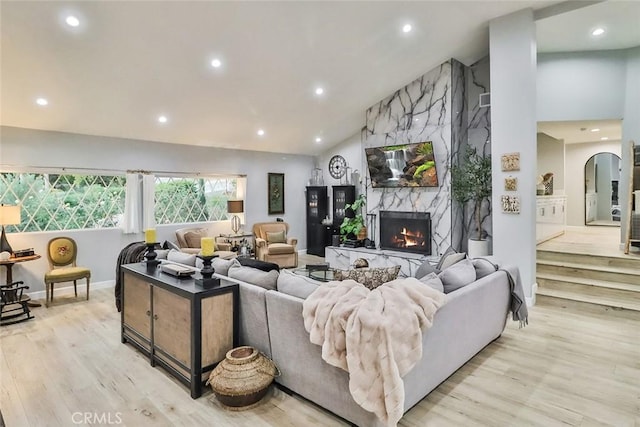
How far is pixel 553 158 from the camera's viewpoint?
25.3 ft

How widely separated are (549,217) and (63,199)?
321 inches

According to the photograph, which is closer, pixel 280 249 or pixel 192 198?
pixel 280 249

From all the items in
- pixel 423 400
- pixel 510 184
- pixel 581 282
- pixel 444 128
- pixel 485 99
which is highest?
pixel 485 99

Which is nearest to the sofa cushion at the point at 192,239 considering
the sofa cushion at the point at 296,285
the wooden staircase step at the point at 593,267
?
the sofa cushion at the point at 296,285

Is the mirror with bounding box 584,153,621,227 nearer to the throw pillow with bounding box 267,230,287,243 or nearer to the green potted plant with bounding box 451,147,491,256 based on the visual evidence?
the green potted plant with bounding box 451,147,491,256

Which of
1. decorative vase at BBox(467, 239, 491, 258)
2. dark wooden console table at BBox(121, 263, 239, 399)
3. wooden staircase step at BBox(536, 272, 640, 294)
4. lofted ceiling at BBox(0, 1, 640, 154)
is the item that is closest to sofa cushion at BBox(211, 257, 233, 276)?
dark wooden console table at BBox(121, 263, 239, 399)

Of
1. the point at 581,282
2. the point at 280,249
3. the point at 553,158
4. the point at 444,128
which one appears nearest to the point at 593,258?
the point at 581,282

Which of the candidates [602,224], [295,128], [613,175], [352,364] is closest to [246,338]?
[352,364]

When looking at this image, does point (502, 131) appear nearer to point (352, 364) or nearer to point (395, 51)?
point (395, 51)

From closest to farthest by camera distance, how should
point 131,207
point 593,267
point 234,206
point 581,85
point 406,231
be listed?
point 593,267, point 581,85, point 131,207, point 406,231, point 234,206

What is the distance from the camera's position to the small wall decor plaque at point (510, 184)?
470 cm

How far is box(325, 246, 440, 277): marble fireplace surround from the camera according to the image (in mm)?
6086

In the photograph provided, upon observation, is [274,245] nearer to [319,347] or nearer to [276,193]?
[276,193]

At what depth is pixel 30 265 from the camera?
17.3 feet
